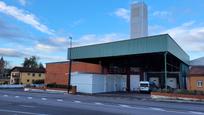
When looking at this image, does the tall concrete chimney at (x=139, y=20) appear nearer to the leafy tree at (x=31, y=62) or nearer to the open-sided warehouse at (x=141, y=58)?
the open-sided warehouse at (x=141, y=58)

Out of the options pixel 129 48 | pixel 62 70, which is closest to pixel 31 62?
pixel 62 70

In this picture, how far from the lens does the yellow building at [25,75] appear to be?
302ft

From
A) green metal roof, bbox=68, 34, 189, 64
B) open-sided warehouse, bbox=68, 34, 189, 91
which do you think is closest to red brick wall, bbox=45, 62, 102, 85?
open-sided warehouse, bbox=68, 34, 189, 91

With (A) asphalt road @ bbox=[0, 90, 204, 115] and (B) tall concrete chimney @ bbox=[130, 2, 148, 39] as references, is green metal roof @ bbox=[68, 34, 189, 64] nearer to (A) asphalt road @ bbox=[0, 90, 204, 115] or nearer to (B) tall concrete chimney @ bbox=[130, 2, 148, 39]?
(A) asphalt road @ bbox=[0, 90, 204, 115]

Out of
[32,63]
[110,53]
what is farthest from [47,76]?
[32,63]

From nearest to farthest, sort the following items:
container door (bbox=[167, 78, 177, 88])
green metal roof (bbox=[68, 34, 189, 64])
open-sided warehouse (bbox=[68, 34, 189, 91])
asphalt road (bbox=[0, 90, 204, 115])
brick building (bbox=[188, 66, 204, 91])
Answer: asphalt road (bbox=[0, 90, 204, 115])
green metal roof (bbox=[68, 34, 189, 64])
open-sided warehouse (bbox=[68, 34, 189, 91])
brick building (bbox=[188, 66, 204, 91])
container door (bbox=[167, 78, 177, 88])

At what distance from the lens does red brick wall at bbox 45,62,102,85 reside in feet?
164

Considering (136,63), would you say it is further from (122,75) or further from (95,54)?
(95,54)

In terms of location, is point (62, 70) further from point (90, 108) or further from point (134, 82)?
point (90, 108)

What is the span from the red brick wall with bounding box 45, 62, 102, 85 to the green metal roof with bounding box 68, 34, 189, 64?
8.22 meters

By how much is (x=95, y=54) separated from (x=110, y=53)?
302 cm

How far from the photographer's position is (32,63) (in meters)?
136

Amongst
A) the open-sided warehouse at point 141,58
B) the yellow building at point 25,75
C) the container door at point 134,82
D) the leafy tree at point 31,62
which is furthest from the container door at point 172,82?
the leafy tree at point 31,62

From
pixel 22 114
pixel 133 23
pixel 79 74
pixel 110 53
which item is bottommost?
pixel 22 114
